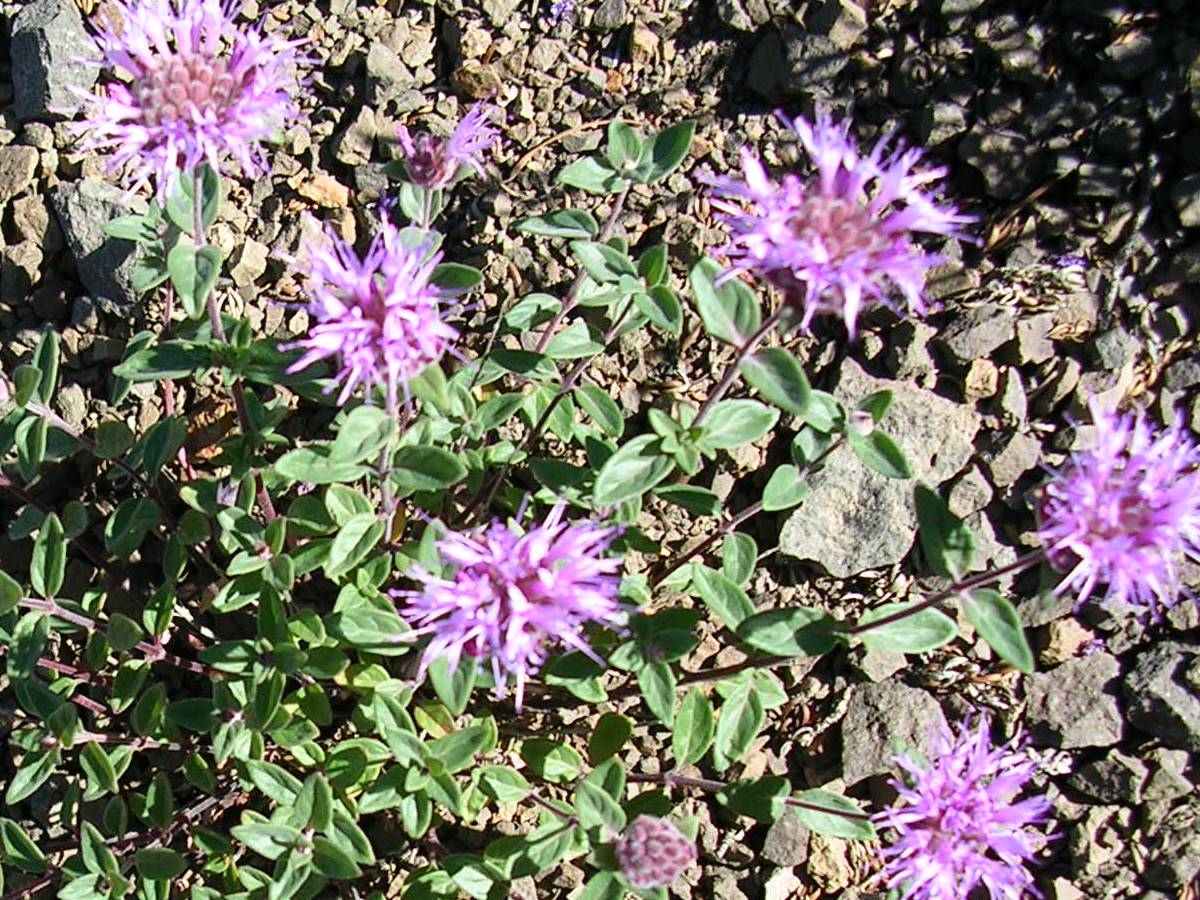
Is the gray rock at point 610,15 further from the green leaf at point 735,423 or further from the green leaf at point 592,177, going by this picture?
the green leaf at point 735,423

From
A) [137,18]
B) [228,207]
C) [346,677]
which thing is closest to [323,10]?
[228,207]

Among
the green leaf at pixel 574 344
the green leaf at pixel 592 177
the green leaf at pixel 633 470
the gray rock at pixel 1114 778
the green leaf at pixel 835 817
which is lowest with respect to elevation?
the gray rock at pixel 1114 778

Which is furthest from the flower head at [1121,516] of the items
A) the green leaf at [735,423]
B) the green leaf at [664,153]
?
the green leaf at [664,153]

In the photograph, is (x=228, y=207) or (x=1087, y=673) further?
(x=228, y=207)

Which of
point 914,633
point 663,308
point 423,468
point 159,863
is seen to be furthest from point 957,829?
point 159,863

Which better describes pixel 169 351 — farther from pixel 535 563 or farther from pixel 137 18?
pixel 535 563

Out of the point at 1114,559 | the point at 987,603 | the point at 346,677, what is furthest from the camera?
the point at 346,677

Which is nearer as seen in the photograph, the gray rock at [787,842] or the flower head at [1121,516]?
the flower head at [1121,516]
